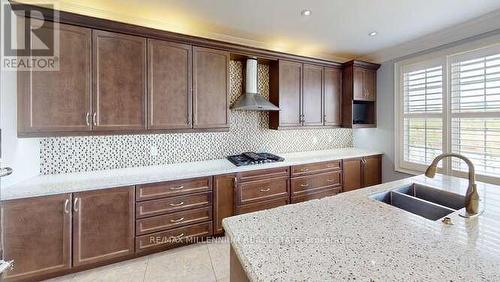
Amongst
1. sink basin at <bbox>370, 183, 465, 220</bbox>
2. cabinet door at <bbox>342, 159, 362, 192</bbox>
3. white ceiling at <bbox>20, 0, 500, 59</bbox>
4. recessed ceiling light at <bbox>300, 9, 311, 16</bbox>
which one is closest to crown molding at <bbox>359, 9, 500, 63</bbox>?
white ceiling at <bbox>20, 0, 500, 59</bbox>

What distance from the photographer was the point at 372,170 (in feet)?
12.3

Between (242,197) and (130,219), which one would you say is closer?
(130,219)

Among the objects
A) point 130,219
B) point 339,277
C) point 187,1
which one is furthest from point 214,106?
point 339,277

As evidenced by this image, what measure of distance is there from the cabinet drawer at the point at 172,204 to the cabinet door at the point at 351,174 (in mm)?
2158

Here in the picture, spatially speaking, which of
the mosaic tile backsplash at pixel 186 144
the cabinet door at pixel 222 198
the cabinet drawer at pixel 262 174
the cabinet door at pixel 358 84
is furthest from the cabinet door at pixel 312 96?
the cabinet door at pixel 222 198

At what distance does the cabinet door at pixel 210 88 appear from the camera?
2.61 metres

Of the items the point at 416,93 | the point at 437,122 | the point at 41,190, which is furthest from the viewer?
the point at 416,93

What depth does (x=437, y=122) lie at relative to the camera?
3.08 metres

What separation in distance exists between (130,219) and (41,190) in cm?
73

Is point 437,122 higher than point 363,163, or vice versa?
point 437,122

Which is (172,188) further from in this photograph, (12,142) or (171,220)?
(12,142)

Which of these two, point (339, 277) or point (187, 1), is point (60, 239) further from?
point (187, 1)

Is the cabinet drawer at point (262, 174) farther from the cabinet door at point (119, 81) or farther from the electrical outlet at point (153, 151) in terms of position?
the cabinet door at point (119, 81)
